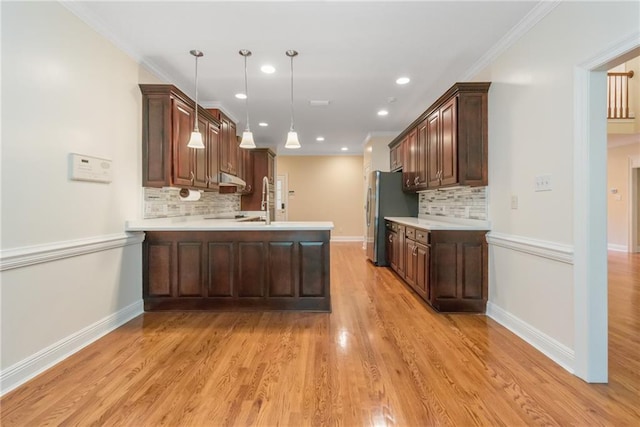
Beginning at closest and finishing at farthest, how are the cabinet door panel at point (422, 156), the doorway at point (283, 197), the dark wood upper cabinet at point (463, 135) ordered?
1. the dark wood upper cabinet at point (463, 135)
2. the cabinet door panel at point (422, 156)
3. the doorway at point (283, 197)

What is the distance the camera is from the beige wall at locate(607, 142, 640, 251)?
697 centimetres

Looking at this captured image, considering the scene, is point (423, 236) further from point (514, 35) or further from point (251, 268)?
point (514, 35)

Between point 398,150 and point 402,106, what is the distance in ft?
2.96

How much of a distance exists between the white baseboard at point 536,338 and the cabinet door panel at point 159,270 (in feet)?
10.8

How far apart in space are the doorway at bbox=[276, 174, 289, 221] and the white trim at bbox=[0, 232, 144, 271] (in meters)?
6.00

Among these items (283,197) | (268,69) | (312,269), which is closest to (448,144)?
(312,269)

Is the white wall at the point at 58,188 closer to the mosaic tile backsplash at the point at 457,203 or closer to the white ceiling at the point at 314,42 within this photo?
the white ceiling at the point at 314,42

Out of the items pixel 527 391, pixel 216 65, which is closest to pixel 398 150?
pixel 216 65

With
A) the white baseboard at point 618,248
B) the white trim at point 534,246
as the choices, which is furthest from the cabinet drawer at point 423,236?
the white baseboard at point 618,248

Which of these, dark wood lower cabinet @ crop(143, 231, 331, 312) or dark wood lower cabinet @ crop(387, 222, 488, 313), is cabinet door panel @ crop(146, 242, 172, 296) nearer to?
dark wood lower cabinet @ crop(143, 231, 331, 312)

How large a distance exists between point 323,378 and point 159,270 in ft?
7.11

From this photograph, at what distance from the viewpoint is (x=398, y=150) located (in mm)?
5586

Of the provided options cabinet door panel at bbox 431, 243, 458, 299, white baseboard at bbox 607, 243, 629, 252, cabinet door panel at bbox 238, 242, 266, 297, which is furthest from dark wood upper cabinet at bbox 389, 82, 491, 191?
white baseboard at bbox 607, 243, 629, 252

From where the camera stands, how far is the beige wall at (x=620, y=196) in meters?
6.97
